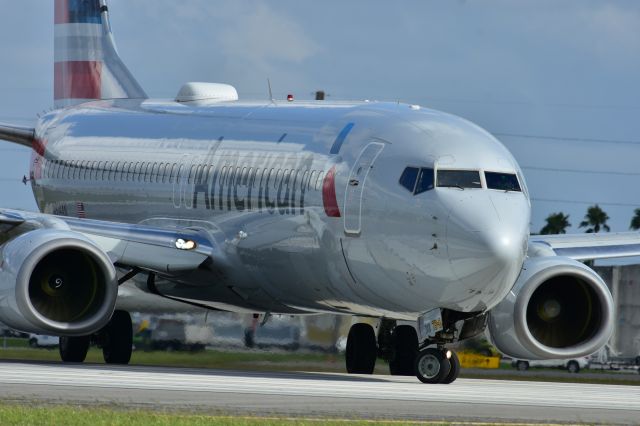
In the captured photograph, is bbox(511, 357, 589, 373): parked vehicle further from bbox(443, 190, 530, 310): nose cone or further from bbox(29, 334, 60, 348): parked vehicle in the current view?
bbox(443, 190, 530, 310): nose cone

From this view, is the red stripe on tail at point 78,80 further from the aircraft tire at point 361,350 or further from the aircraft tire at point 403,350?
the aircraft tire at point 403,350

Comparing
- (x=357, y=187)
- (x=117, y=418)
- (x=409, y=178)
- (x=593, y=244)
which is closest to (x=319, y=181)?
(x=357, y=187)

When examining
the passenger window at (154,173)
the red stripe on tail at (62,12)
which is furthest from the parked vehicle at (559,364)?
the passenger window at (154,173)

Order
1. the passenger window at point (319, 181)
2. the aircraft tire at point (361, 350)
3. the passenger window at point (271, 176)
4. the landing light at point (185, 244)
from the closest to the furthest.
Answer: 1. the passenger window at point (319, 181)
2. the passenger window at point (271, 176)
3. the landing light at point (185, 244)
4. the aircraft tire at point (361, 350)

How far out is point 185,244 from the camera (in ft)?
90.8

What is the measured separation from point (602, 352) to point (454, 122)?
2401cm

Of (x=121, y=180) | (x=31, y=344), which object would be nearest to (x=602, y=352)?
(x=31, y=344)

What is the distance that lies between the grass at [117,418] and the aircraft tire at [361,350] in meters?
13.1

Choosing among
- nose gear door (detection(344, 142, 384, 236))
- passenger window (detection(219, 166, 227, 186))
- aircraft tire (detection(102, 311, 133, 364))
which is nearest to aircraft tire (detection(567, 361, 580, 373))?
aircraft tire (detection(102, 311, 133, 364))

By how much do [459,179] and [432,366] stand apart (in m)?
2.40

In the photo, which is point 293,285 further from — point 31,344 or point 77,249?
point 31,344

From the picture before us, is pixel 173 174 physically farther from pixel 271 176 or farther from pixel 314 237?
pixel 314 237

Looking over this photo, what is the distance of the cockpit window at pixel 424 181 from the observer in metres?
23.2

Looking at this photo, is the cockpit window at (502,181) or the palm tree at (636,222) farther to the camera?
the palm tree at (636,222)
